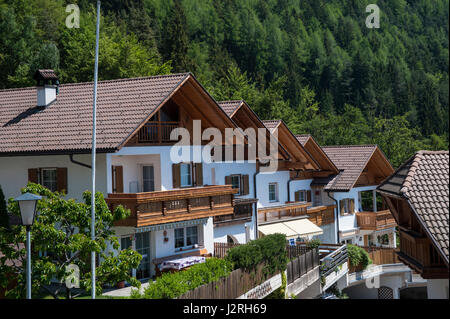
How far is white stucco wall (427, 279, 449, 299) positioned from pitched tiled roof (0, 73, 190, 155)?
10.8 metres

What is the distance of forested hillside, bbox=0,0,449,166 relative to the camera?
25.6 metres

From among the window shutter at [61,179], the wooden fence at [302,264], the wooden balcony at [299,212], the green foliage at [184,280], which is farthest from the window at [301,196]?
the green foliage at [184,280]

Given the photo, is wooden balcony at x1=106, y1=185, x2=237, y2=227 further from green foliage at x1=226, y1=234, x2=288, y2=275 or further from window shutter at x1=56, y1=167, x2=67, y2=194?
green foliage at x1=226, y1=234, x2=288, y2=275

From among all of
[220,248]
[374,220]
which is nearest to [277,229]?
[220,248]

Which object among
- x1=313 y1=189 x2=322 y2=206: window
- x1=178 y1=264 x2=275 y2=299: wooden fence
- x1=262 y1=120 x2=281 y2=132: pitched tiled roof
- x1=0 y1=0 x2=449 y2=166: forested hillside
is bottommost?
x1=178 y1=264 x2=275 y2=299: wooden fence

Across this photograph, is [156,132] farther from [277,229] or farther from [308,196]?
[308,196]

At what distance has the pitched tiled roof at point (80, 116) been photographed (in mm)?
21406

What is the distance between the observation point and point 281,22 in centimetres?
5900

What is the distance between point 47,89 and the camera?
81.9ft

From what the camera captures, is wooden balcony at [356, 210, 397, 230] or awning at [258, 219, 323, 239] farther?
wooden balcony at [356, 210, 397, 230]

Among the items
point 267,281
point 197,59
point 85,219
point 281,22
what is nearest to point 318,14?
point 267,281

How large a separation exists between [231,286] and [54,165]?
852 centimetres

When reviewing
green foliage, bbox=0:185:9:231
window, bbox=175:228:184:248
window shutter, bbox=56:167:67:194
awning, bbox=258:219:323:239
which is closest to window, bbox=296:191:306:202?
awning, bbox=258:219:323:239

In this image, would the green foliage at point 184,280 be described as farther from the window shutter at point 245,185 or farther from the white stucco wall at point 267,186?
the white stucco wall at point 267,186
